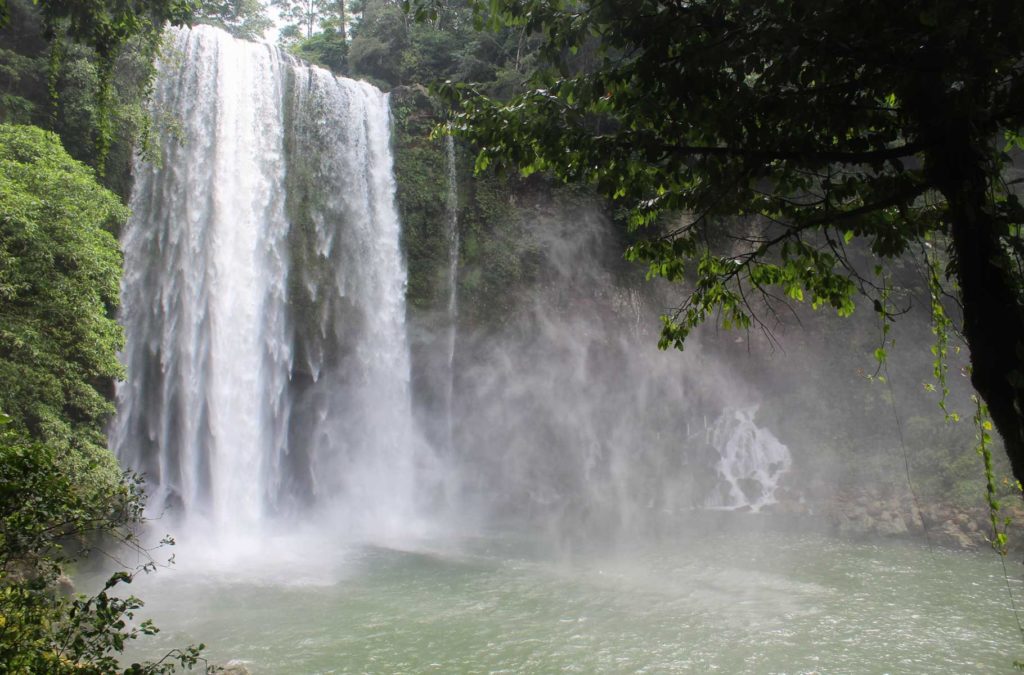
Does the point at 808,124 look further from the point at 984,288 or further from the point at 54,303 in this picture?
the point at 54,303

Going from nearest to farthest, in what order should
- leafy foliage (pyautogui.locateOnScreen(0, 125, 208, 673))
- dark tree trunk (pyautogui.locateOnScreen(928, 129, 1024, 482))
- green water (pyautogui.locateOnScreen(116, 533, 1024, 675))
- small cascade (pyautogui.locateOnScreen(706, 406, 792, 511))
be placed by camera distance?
dark tree trunk (pyautogui.locateOnScreen(928, 129, 1024, 482))
green water (pyautogui.locateOnScreen(116, 533, 1024, 675))
leafy foliage (pyautogui.locateOnScreen(0, 125, 208, 673))
small cascade (pyautogui.locateOnScreen(706, 406, 792, 511))

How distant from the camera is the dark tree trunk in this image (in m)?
3.05

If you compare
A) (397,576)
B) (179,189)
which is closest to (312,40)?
(179,189)

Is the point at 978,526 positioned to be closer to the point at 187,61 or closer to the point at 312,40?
the point at 187,61

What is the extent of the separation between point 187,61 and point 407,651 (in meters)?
14.9

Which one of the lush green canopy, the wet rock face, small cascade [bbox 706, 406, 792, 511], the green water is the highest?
the lush green canopy

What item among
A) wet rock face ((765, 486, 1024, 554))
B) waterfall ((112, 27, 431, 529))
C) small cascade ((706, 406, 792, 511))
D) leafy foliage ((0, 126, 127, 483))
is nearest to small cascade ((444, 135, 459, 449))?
waterfall ((112, 27, 431, 529))

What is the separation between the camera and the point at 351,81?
2030cm

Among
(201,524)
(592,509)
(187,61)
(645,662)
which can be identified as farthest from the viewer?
(592,509)

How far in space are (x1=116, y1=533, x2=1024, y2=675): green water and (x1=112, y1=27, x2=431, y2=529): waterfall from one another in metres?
3.80

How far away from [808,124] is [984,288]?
124 cm

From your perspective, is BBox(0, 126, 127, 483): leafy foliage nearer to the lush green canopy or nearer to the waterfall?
the waterfall

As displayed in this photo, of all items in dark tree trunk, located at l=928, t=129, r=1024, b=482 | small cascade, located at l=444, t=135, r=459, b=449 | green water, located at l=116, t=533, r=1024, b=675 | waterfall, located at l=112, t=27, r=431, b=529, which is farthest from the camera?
small cascade, located at l=444, t=135, r=459, b=449

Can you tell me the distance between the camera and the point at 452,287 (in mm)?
20250
